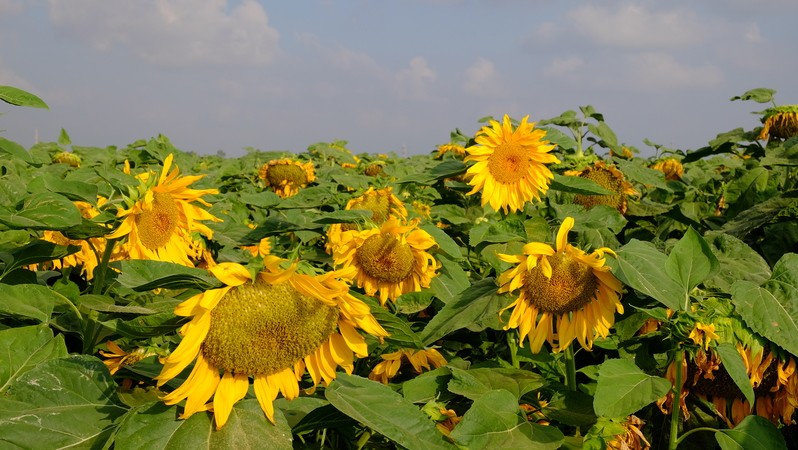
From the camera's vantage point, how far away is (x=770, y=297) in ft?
5.48

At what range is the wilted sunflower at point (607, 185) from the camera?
3484 millimetres


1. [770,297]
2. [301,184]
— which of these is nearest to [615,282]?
[770,297]

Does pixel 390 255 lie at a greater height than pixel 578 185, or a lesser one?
lesser

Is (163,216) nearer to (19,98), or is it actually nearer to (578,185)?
(19,98)

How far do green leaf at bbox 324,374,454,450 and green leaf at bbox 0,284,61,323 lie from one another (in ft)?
2.22

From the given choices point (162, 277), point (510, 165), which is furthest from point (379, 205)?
point (162, 277)

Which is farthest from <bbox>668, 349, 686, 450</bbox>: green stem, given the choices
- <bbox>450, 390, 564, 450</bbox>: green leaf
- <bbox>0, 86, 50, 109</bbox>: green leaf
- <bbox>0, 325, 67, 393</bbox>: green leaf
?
<bbox>0, 86, 50, 109</bbox>: green leaf

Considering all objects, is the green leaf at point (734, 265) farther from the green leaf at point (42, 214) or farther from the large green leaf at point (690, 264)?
the green leaf at point (42, 214)

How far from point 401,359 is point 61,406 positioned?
1.07m

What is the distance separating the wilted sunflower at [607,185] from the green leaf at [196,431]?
2.46 meters

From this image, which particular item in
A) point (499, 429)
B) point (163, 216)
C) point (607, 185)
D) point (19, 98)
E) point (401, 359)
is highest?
point (19, 98)

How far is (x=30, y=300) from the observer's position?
163cm

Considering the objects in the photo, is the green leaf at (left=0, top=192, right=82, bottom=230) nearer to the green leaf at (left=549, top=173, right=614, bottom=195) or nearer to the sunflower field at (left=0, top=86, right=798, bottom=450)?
the sunflower field at (left=0, top=86, right=798, bottom=450)

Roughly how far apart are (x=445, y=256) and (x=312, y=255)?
55cm
